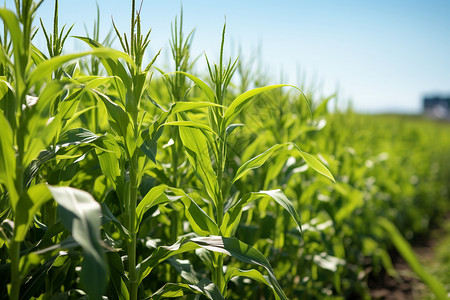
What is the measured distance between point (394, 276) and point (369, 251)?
30 centimetres

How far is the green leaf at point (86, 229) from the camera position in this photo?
0.66 meters

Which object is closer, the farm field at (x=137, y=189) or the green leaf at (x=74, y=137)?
the farm field at (x=137, y=189)

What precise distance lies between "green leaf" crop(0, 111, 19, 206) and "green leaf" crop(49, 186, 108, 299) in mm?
171

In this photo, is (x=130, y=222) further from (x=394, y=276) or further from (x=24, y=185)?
(x=394, y=276)

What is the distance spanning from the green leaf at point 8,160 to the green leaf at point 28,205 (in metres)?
0.03

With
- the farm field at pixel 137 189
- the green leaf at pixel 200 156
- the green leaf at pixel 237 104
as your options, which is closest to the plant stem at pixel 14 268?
the farm field at pixel 137 189

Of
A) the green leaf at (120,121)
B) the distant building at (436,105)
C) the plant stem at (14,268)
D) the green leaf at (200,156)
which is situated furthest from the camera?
the distant building at (436,105)

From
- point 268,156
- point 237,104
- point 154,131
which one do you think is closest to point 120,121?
point 154,131

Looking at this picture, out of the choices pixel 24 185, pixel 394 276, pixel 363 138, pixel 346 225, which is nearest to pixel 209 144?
pixel 24 185

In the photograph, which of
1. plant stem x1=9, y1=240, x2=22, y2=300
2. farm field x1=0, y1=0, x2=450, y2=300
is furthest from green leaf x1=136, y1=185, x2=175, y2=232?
plant stem x1=9, y1=240, x2=22, y2=300

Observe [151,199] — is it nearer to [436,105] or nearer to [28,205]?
[28,205]

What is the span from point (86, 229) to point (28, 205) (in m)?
0.21

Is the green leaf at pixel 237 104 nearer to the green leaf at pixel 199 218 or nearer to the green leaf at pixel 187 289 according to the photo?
the green leaf at pixel 199 218

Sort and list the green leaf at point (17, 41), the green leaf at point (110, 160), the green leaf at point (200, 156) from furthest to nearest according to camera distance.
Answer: the green leaf at point (200, 156)
the green leaf at point (110, 160)
the green leaf at point (17, 41)
